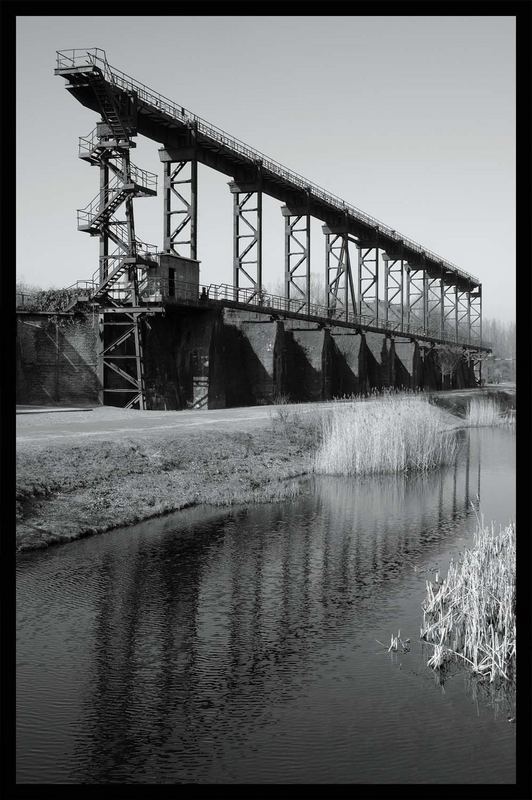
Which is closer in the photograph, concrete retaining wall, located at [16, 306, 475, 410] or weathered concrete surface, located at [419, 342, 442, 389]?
concrete retaining wall, located at [16, 306, 475, 410]

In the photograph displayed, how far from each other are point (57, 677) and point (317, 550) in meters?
5.61

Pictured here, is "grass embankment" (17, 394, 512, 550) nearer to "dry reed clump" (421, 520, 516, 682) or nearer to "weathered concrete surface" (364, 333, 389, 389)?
"dry reed clump" (421, 520, 516, 682)

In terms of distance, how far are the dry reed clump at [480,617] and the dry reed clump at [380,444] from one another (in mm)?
10435

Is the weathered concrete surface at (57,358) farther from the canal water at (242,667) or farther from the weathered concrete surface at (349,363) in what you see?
the canal water at (242,667)

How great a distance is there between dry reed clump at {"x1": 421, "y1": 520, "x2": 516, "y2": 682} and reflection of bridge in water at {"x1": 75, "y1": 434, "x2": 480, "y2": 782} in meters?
0.92

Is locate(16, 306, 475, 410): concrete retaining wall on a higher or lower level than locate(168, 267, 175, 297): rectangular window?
lower

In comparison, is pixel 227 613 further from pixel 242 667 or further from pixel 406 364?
pixel 406 364

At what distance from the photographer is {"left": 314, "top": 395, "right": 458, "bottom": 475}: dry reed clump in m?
19.9

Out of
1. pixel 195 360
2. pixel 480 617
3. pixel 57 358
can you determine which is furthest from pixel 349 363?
pixel 480 617

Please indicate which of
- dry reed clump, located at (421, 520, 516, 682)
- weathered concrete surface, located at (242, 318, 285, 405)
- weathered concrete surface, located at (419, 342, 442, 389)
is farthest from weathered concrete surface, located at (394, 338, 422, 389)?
dry reed clump, located at (421, 520, 516, 682)

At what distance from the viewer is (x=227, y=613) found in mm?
9406

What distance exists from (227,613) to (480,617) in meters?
2.97

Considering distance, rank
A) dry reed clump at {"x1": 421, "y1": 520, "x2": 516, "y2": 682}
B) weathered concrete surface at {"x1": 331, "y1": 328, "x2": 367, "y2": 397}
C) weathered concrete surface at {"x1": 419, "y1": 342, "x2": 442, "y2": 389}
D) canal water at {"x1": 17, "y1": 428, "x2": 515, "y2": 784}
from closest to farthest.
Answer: canal water at {"x1": 17, "y1": 428, "x2": 515, "y2": 784}, dry reed clump at {"x1": 421, "y1": 520, "x2": 516, "y2": 682}, weathered concrete surface at {"x1": 331, "y1": 328, "x2": 367, "y2": 397}, weathered concrete surface at {"x1": 419, "y1": 342, "x2": 442, "y2": 389}
